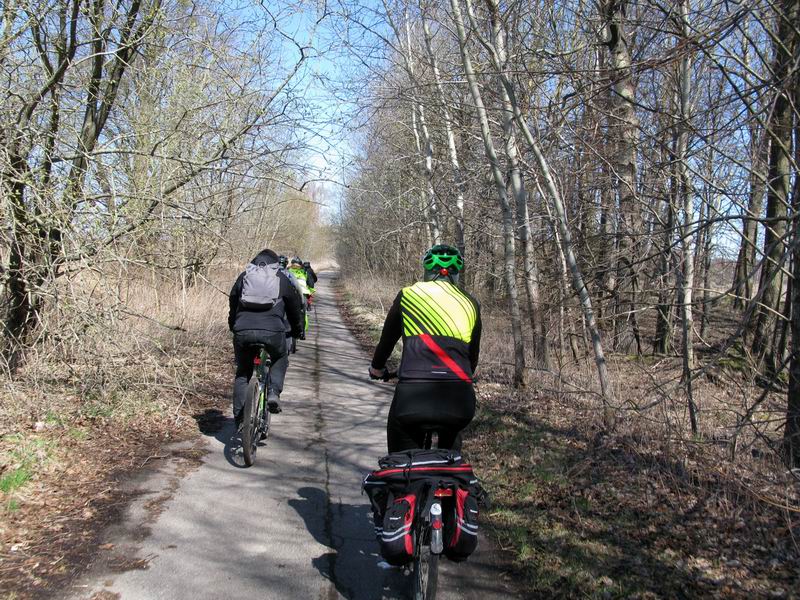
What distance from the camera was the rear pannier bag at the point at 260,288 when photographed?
6.07 metres

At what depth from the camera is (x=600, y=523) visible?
4.69 metres

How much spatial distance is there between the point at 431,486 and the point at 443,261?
1371 mm

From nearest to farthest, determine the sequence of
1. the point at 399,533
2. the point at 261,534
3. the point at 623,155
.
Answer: the point at 399,533, the point at 261,534, the point at 623,155

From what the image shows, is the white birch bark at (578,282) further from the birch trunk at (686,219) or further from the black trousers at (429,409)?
the black trousers at (429,409)

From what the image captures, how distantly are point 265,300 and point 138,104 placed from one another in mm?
4829

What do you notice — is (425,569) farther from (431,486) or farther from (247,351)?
(247,351)

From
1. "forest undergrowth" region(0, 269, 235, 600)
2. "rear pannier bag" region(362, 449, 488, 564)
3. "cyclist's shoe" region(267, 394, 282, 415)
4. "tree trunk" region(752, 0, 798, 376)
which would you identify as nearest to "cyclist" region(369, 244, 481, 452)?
"rear pannier bag" region(362, 449, 488, 564)

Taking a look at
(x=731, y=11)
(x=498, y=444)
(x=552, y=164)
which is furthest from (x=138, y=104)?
(x=731, y=11)

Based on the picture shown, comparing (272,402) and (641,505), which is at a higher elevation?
(272,402)

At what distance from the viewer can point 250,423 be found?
5.86 m

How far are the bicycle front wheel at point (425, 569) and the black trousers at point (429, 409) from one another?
23.0 inches

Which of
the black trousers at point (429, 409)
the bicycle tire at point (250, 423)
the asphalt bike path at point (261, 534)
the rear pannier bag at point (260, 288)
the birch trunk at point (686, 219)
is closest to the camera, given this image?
the black trousers at point (429, 409)

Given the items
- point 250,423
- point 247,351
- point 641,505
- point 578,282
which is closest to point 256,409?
point 250,423

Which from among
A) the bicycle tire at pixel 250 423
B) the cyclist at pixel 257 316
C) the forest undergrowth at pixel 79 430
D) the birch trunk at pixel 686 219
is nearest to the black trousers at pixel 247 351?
the cyclist at pixel 257 316
